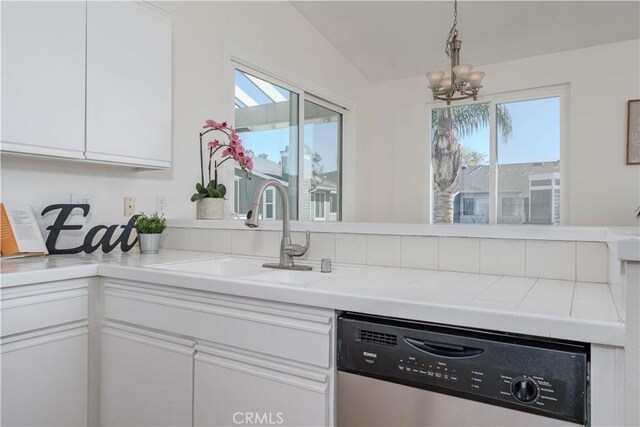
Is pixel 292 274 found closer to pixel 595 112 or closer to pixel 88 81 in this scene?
pixel 88 81

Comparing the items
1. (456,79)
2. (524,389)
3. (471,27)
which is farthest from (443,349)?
(471,27)

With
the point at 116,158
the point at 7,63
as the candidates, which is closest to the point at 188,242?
the point at 116,158

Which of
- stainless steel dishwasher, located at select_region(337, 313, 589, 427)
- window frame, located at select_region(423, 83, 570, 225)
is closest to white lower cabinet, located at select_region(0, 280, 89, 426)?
stainless steel dishwasher, located at select_region(337, 313, 589, 427)

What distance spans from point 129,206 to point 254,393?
56.5 inches

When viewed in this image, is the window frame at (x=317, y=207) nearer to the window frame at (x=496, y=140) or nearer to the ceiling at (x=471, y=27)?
the window frame at (x=496, y=140)

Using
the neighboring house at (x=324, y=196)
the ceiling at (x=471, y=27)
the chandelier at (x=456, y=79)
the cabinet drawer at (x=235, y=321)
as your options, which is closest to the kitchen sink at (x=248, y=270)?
the cabinet drawer at (x=235, y=321)

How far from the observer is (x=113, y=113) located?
1.78 meters

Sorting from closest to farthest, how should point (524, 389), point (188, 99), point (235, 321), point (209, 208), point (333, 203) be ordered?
point (524, 389), point (235, 321), point (209, 208), point (188, 99), point (333, 203)

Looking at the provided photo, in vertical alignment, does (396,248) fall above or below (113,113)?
below

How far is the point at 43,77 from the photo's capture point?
1.54 metres

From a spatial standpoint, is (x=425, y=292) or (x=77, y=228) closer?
(x=425, y=292)

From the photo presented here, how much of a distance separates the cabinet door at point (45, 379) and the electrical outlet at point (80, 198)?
71 cm

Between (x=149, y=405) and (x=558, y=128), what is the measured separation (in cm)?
391

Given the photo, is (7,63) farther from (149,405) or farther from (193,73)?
(149,405)
